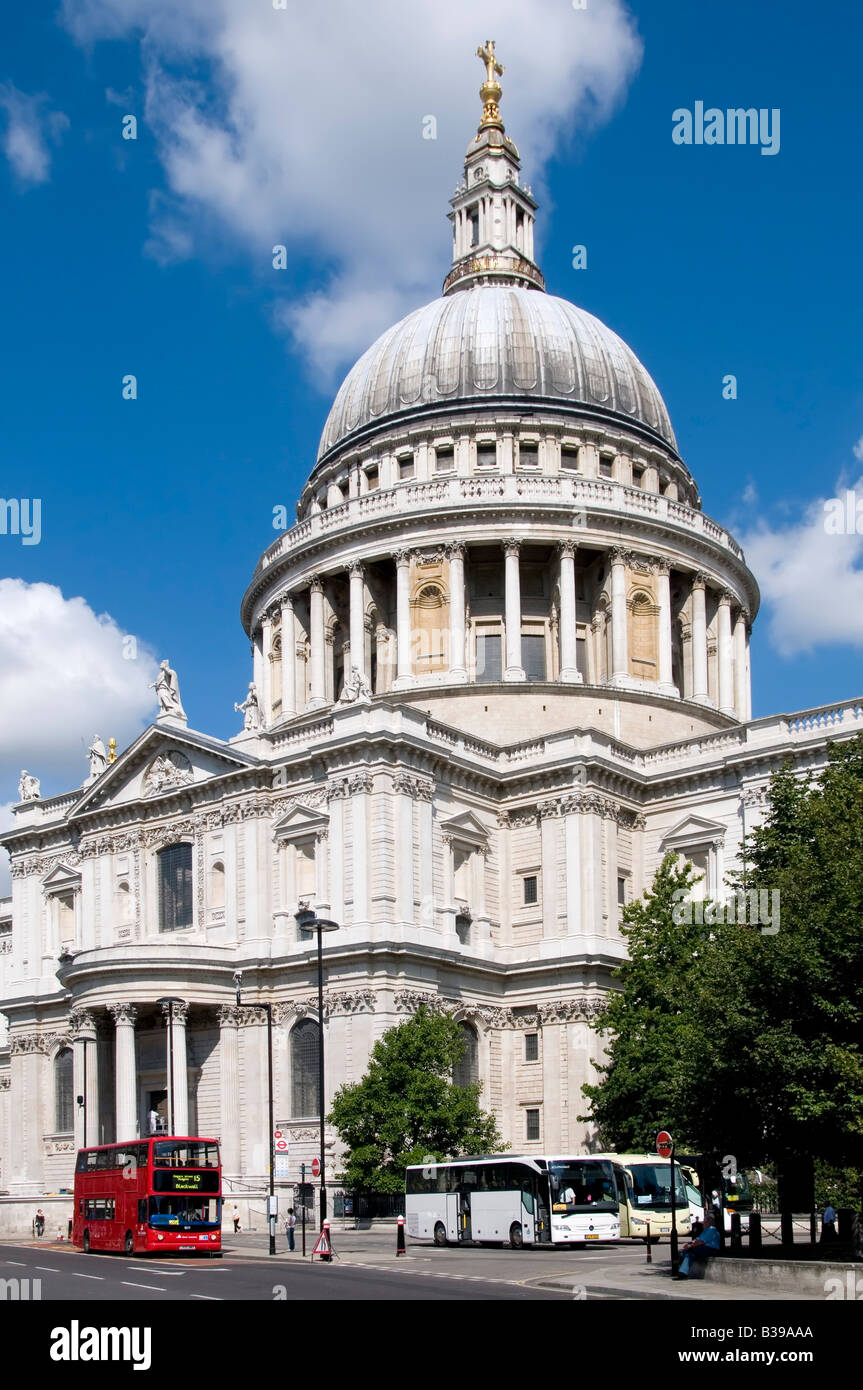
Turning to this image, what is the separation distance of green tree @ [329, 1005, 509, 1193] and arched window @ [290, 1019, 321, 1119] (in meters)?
4.42

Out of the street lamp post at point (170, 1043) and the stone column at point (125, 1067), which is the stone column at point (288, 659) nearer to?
the stone column at point (125, 1067)

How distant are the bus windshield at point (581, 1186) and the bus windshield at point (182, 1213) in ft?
30.7

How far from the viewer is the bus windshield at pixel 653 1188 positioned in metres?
45.9

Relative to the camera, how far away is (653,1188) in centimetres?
4641

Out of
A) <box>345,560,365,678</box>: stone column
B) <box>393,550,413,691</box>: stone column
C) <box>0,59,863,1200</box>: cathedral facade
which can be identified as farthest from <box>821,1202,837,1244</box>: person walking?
<box>345,560,365,678</box>: stone column

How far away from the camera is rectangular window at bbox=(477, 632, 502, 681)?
76625mm

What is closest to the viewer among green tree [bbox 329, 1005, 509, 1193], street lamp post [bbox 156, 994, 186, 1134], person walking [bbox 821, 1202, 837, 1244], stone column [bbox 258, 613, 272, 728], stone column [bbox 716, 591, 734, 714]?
person walking [bbox 821, 1202, 837, 1244]

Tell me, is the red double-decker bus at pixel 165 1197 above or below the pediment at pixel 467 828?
below

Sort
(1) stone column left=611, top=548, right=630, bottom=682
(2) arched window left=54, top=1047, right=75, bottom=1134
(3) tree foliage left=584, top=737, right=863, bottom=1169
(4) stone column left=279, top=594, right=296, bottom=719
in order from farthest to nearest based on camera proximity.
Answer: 1. (4) stone column left=279, top=594, right=296, bottom=719
2. (1) stone column left=611, top=548, right=630, bottom=682
3. (2) arched window left=54, top=1047, right=75, bottom=1134
4. (3) tree foliage left=584, top=737, right=863, bottom=1169

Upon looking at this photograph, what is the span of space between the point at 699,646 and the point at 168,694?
27097 millimetres

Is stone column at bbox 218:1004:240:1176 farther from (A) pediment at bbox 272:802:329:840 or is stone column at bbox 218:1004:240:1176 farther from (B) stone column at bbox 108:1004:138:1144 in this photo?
(A) pediment at bbox 272:802:329:840

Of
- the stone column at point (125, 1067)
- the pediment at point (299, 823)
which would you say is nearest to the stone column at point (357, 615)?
the pediment at point (299, 823)
